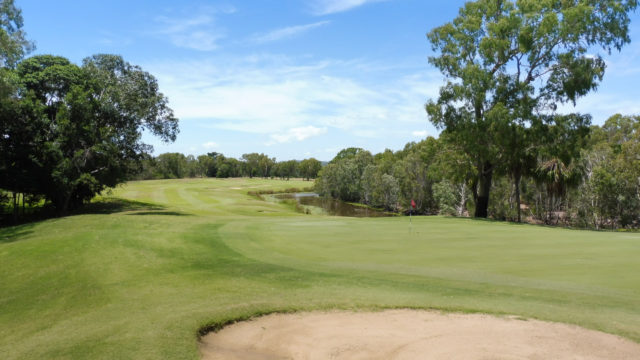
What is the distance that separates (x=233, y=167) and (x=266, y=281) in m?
174

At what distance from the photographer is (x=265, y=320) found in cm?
666

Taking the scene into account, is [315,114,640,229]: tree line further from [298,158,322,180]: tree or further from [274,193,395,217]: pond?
[298,158,322,180]: tree

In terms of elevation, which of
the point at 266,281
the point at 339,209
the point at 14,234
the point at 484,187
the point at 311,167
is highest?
the point at 311,167

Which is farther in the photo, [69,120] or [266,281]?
[69,120]

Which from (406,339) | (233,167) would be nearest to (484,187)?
(406,339)

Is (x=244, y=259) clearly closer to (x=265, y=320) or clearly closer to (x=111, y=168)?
(x=265, y=320)

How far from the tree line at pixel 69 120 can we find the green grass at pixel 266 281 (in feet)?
39.0

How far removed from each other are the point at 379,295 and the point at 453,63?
2252 centimetres

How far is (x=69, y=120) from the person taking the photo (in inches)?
953

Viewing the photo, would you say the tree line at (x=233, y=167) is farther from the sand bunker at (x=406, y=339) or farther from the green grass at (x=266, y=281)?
the sand bunker at (x=406, y=339)

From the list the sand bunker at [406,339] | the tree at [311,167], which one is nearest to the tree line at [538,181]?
the sand bunker at [406,339]

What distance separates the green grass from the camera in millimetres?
6102

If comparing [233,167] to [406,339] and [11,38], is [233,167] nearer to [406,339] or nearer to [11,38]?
[11,38]

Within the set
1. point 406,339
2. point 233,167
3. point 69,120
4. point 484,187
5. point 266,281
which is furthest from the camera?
point 233,167
